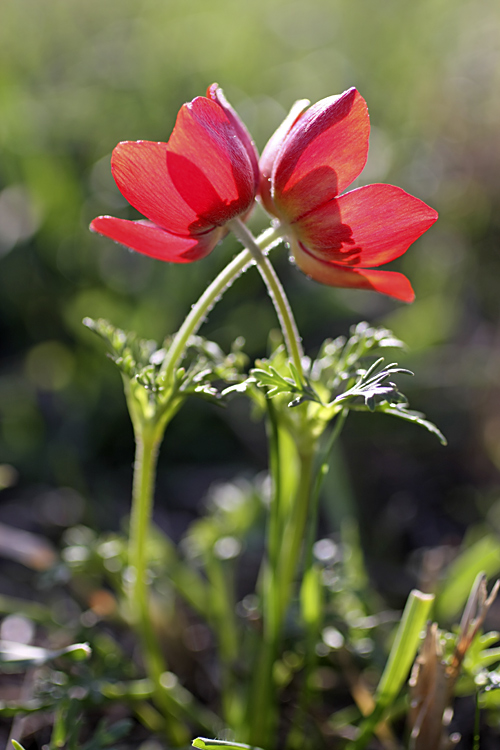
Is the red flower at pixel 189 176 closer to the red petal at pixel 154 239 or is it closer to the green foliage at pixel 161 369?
the red petal at pixel 154 239

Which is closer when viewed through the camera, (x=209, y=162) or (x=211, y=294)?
(x=209, y=162)

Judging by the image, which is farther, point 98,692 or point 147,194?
point 98,692

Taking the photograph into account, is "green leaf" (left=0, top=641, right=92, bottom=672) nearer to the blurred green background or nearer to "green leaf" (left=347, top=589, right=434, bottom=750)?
"green leaf" (left=347, top=589, right=434, bottom=750)

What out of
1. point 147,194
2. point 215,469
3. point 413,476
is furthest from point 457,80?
point 147,194

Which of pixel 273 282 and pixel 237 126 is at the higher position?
pixel 237 126

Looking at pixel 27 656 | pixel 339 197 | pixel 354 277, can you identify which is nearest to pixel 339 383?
pixel 354 277

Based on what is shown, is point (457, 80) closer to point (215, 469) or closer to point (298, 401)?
point (215, 469)

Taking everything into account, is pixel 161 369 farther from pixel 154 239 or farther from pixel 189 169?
pixel 189 169
